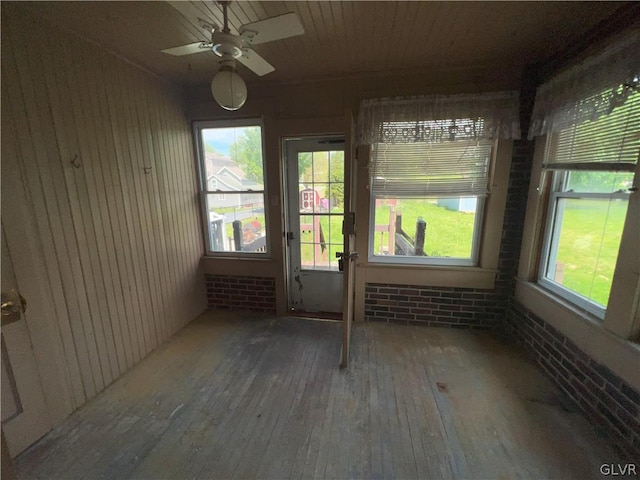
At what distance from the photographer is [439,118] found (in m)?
2.31

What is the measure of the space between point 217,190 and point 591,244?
3217mm

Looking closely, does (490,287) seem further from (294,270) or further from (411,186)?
(294,270)

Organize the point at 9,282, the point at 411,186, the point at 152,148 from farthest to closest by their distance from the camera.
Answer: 1. the point at 411,186
2. the point at 152,148
3. the point at 9,282

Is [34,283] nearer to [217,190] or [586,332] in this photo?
[217,190]

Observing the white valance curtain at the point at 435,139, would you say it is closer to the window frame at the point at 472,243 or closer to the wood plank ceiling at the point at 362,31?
the window frame at the point at 472,243

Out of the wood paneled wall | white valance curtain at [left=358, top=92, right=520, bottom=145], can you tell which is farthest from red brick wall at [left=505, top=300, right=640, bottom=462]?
the wood paneled wall

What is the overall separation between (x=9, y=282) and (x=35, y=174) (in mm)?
607

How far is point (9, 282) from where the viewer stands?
4.66ft

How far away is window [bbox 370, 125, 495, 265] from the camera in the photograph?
2412 mm

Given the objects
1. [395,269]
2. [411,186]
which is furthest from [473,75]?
[395,269]

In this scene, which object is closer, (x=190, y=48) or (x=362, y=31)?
(x=190, y=48)

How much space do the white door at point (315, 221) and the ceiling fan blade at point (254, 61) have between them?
101 centimetres

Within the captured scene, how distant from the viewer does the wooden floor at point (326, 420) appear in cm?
140

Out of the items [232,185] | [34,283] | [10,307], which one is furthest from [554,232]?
[34,283]
